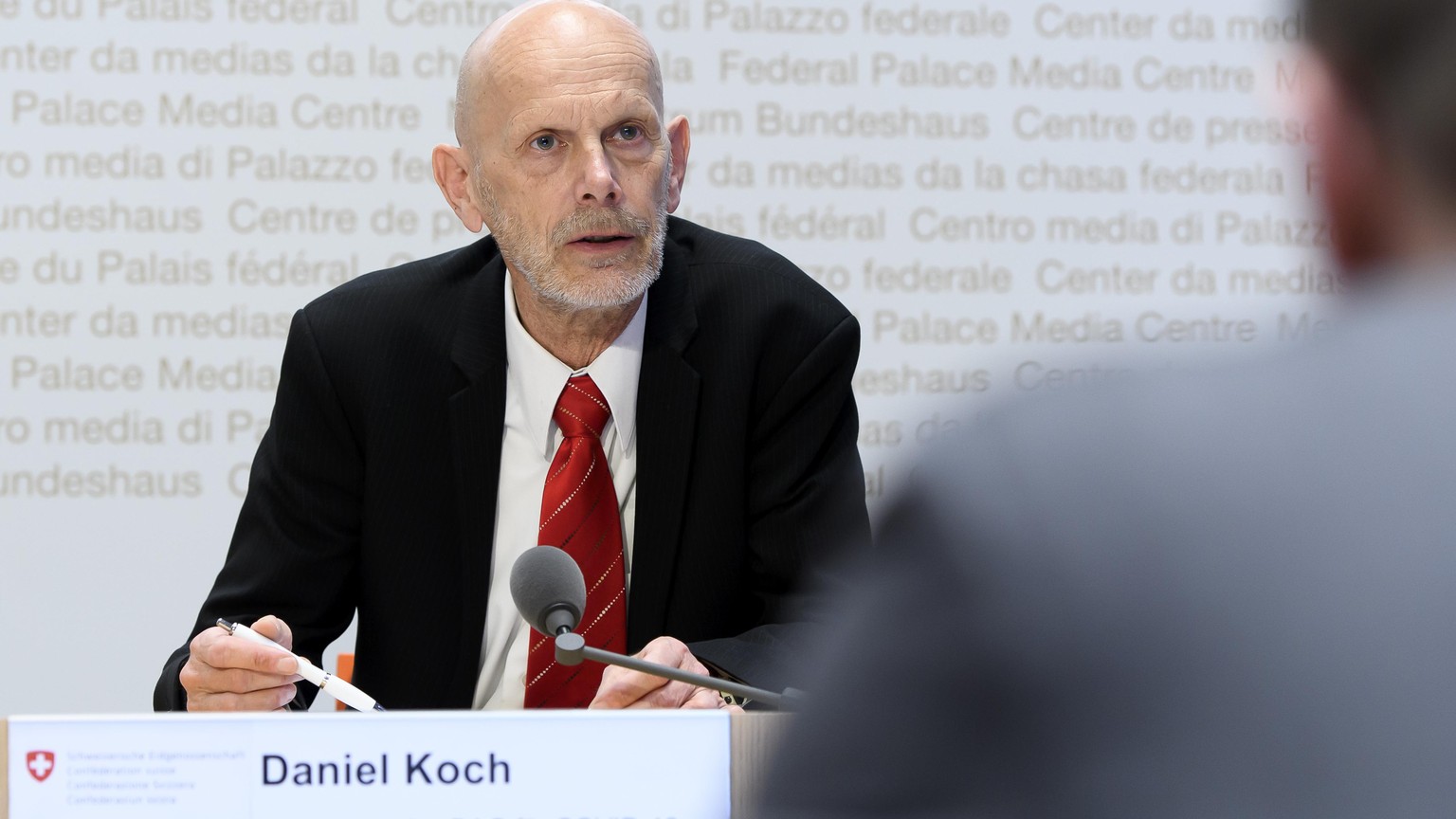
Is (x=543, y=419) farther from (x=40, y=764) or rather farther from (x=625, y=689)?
(x=40, y=764)

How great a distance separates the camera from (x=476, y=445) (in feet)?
6.75

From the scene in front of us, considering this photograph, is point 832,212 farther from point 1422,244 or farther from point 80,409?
point 1422,244

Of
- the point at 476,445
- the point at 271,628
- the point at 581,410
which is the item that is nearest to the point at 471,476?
the point at 476,445

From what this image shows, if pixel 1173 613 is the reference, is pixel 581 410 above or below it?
above

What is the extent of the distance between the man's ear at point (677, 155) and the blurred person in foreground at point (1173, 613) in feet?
6.25

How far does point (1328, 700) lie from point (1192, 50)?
3115mm

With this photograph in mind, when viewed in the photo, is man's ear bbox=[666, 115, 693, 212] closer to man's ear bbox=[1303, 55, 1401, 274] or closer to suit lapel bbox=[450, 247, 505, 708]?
suit lapel bbox=[450, 247, 505, 708]

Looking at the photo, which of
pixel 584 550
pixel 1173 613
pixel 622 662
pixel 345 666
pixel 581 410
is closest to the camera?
pixel 1173 613

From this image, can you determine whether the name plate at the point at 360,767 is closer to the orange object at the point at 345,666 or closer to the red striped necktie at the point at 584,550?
the red striped necktie at the point at 584,550

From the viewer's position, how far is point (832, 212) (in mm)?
3070

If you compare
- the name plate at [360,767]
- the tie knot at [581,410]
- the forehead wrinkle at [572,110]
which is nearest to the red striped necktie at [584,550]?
the tie knot at [581,410]

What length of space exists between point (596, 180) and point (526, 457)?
0.39 meters

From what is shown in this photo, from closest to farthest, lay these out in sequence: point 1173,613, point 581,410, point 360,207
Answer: point 1173,613
point 581,410
point 360,207

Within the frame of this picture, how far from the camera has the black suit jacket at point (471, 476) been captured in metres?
2.00
